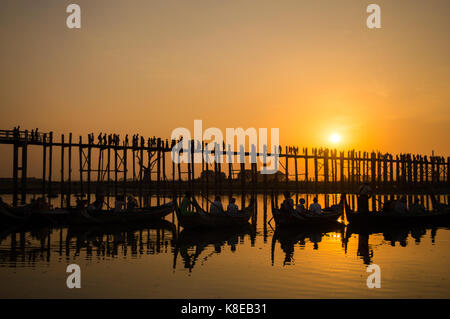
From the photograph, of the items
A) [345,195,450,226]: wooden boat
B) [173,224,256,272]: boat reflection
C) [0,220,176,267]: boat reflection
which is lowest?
[173,224,256,272]: boat reflection

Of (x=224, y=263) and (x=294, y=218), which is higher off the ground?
(x=294, y=218)

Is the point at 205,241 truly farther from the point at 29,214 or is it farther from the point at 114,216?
the point at 29,214

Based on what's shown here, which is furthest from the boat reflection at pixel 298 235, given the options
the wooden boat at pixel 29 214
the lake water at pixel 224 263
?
the wooden boat at pixel 29 214

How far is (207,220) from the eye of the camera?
19.7 metres

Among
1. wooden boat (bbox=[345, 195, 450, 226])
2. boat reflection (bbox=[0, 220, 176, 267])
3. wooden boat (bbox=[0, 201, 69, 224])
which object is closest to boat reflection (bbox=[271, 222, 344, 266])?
wooden boat (bbox=[345, 195, 450, 226])

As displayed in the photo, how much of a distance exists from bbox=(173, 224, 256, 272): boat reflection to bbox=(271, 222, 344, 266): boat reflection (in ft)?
3.76

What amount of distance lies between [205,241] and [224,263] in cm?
438

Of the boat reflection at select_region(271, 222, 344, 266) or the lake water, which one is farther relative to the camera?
the boat reflection at select_region(271, 222, 344, 266)

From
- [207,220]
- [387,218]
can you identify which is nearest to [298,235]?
[207,220]

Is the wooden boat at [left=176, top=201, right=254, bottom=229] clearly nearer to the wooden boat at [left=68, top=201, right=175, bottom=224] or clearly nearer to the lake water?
the lake water

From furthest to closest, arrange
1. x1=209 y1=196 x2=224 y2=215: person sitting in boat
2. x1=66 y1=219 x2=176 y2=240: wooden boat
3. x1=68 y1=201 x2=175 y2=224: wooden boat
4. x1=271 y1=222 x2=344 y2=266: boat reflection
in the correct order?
x1=68 y1=201 x2=175 y2=224: wooden boat < x1=209 y1=196 x2=224 y2=215: person sitting in boat < x1=66 y1=219 x2=176 y2=240: wooden boat < x1=271 y1=222 x2=344 y2=266: boat reflection

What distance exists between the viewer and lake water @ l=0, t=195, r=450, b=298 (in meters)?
9.68
